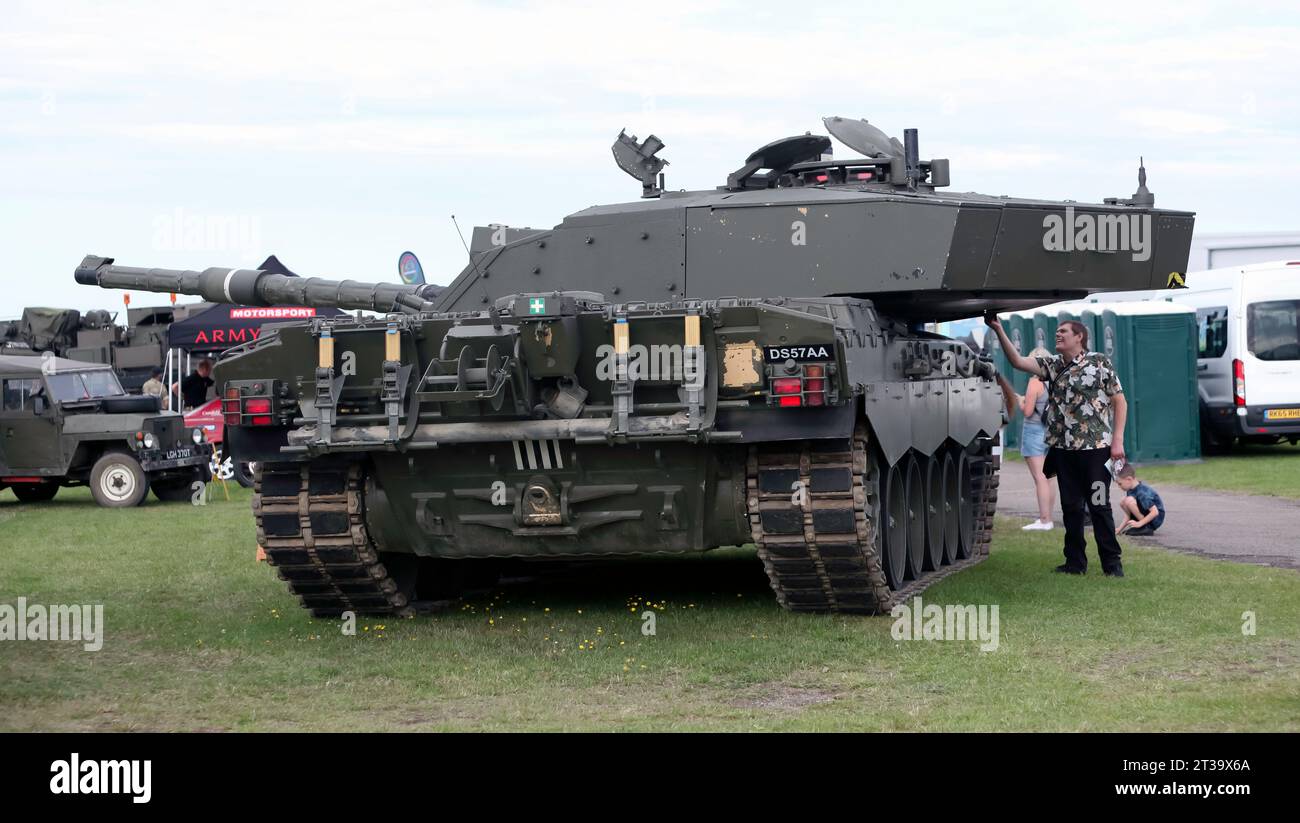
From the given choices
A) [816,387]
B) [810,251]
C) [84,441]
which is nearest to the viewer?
[816,387]

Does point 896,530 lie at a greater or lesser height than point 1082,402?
lesser

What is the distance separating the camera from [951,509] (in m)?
13.6

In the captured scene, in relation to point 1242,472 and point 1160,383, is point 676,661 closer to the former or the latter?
point 1242,472

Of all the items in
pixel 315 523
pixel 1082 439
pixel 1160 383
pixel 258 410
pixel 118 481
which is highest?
pixel 258 410

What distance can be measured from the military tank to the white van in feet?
44.8

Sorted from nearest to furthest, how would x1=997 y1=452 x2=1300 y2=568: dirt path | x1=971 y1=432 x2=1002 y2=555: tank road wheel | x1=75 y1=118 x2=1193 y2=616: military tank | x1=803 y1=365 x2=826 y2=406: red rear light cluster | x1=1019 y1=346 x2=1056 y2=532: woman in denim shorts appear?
x1=803 y1=365 x2=826 y2=406: red rear light cluster < x1=75 y1=118 x2=1193 y2=616: military tank < x1=997 y1=452 x2=1300 y2=568: dirt path < x1=971 y1=432 x2=1002 y2=555: tank road wheel < x1=1019 y1=346 x2=1056 y2=532: woman in denim shorts

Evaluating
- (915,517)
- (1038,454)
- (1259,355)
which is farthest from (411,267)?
(1259,355)

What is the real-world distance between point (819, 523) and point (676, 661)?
1188mm

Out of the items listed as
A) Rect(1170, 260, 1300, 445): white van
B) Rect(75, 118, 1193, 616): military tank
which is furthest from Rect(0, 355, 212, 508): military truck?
Rect(1170, 260, 1300, 445): white van

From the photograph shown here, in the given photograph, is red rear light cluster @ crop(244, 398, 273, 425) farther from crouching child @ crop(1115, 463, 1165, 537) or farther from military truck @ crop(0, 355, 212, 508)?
military truck @ crop(0, 355, 212, 508)

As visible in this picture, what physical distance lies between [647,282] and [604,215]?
62 centimetres

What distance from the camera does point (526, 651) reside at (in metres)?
9.68

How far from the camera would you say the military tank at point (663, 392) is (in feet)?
31.8

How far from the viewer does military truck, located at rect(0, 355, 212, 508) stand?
22.5 metres
